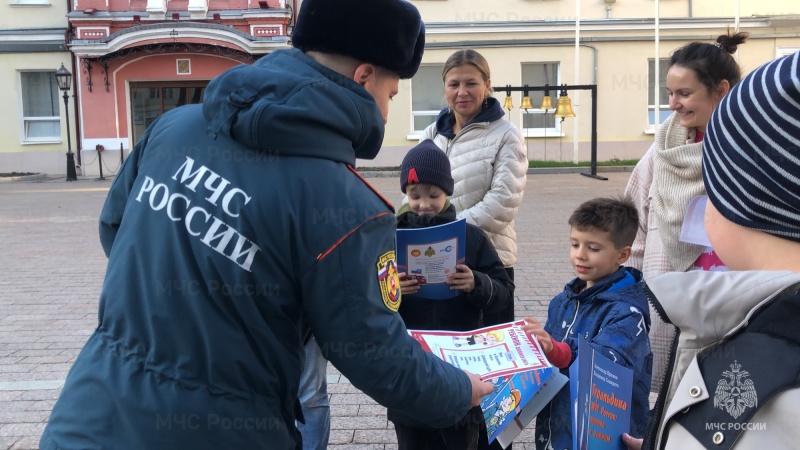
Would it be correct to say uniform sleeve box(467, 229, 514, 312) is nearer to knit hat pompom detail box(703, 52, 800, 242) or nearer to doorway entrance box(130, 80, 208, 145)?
knit hat pompom detail box(703, 52, 800, 242)

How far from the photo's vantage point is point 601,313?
2.59 meters

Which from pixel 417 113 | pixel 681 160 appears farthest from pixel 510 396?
pixel 417 113

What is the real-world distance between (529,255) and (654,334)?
5.94m

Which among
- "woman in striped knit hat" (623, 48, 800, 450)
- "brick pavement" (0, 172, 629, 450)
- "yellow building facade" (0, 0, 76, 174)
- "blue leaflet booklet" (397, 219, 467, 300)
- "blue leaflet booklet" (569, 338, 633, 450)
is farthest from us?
"yellow building facade" (0, 0, 76, 174)

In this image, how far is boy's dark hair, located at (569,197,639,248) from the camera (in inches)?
110

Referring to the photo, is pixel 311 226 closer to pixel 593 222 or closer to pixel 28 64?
pixel 593 222

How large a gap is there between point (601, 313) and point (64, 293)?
6254 mm

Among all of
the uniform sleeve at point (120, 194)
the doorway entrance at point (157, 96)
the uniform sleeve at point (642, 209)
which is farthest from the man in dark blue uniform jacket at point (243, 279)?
the doorway entrance at point (157, 96)

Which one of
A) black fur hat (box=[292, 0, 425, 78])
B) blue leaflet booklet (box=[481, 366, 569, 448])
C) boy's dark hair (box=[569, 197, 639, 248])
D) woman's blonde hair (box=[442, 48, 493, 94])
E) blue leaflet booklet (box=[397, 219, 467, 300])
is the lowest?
blue leaflet booklet (box=[481, 366, 569, 448])

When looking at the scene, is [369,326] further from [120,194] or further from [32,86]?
[32,86]

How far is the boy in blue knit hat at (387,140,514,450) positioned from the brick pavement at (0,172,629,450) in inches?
35.0

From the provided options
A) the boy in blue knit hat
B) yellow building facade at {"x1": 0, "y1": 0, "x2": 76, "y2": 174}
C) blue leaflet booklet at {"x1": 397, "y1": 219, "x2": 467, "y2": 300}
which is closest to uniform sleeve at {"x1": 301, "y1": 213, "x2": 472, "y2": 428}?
blue leaflet booklet at {"x1": 397, "y1": 219, "x2": 467, "y2": 300}
